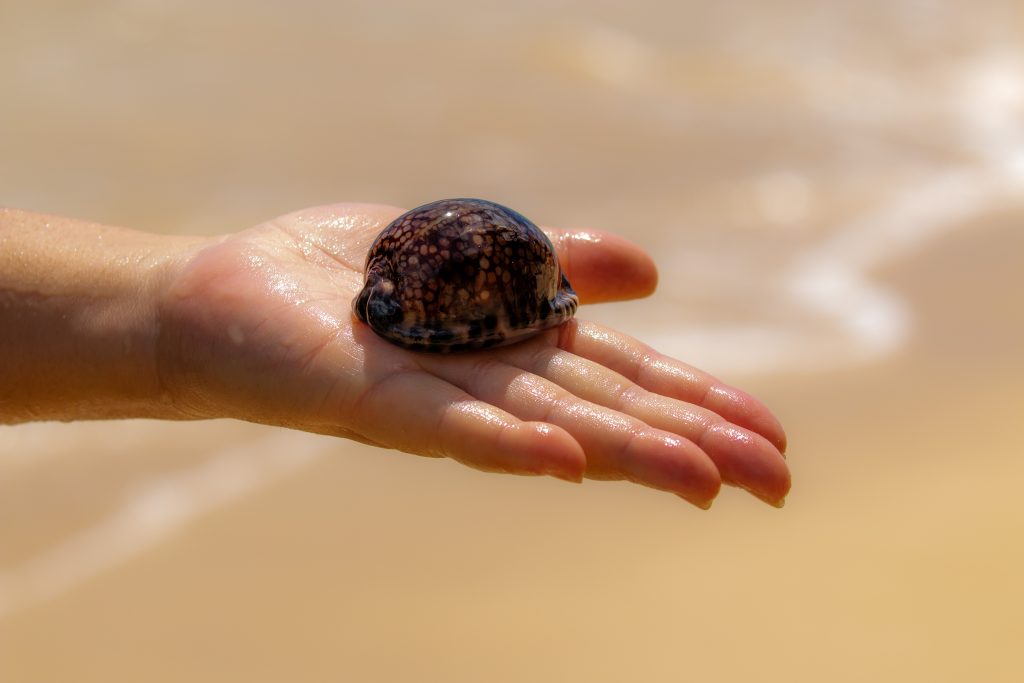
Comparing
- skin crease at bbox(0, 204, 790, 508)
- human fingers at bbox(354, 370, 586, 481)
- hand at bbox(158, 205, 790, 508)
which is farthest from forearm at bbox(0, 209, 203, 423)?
human fingers at bbox(354, 370, 586, 481)

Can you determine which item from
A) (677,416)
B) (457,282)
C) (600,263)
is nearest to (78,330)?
(457,282)

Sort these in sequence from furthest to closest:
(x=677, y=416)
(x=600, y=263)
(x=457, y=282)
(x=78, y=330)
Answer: (x=600, y=263) < (x=78, y=330) < (x=457, y=282) < (x=677, y=416)

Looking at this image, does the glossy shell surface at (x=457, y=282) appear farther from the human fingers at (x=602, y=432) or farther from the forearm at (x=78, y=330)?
the forearm at (x=78, y=330)

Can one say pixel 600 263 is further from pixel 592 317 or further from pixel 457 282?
pixel 592 317

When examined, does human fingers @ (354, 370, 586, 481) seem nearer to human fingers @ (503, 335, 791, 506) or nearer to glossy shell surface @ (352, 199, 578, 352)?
glossy shell surface @ (352, 199, 578, 352)

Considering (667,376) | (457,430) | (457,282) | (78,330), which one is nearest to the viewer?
(457,430)

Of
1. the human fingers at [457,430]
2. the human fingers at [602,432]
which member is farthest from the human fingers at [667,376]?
the human fingers at [457,430]
